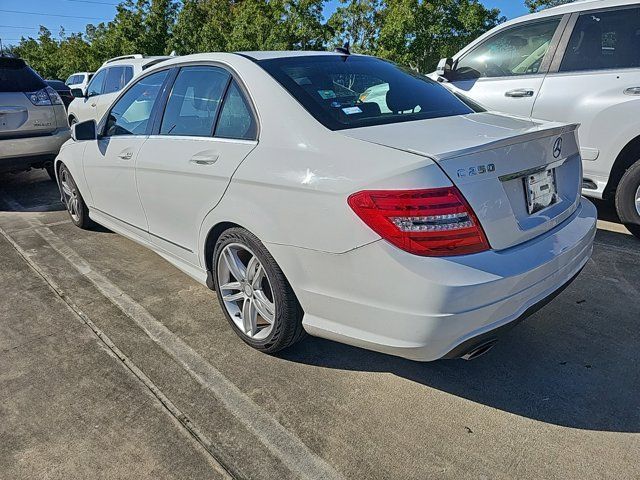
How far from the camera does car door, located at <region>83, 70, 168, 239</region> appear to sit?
11.3 ft

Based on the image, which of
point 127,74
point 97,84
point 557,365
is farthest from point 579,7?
point 97,84

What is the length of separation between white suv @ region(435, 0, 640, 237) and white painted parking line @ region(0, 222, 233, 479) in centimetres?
382

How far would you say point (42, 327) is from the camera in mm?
3055

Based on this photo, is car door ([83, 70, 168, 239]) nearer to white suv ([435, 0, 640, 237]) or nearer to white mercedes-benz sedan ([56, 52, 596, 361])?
white mercedes-benz sedan ([56, 52, 596, 361])

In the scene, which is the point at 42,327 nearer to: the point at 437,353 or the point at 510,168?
the point at 437,353

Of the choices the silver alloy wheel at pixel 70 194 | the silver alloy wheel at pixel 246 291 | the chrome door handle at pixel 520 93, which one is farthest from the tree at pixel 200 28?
the silver alloy wheel at pixel 246 291

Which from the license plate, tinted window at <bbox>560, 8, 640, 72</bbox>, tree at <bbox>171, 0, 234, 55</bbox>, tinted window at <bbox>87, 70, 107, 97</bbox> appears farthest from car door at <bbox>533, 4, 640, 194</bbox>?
tree at <bbox>171, 0, 234, 55</bbox>

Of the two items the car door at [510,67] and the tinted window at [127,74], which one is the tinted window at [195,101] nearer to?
the car door at [510,67]

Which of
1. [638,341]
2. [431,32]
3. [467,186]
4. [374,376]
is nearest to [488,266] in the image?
[467,186]

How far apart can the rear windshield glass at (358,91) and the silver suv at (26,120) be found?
14.4ft

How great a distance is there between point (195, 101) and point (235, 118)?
0.54 metres

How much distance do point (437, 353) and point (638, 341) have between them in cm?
150

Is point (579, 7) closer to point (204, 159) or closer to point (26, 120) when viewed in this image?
point (204, 159)

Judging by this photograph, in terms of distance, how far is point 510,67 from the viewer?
195 inches
